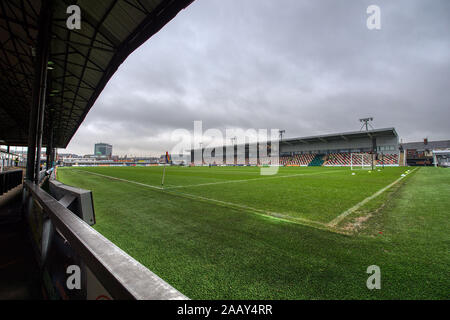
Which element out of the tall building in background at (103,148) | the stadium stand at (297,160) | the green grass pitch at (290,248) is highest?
the tall building in background at (103,148)

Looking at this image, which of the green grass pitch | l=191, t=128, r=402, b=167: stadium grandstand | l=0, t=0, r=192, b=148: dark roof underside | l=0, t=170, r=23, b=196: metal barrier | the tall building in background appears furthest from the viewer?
the tall building in background

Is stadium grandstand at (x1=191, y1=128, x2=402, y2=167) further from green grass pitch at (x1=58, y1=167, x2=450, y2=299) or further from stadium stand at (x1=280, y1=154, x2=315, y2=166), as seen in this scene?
green grass pitch at (x1=58, y1=167, x2=450, y2=299)

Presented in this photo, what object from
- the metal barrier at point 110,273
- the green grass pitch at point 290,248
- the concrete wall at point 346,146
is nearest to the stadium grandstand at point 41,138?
the metal barrier at point 110,273

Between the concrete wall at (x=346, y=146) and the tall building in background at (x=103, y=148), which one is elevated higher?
the tall building in background at (x=103, y=148)

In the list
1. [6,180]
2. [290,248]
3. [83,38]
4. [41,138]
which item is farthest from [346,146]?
[6,180]

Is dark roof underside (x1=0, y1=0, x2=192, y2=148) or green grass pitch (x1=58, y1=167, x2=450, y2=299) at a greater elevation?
dark roof underside (x1=0, y1=0, x2=192, y2=148)

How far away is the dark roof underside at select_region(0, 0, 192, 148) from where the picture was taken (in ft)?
17.9

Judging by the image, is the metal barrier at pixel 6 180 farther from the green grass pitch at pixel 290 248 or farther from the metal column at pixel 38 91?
the green grass pitch at pixel 290 248

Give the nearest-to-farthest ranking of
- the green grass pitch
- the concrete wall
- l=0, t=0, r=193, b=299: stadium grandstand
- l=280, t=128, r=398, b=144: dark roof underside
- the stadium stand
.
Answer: l=0, t=0, r=193, b=299: stadium grandstand < the green grass pitch < l=280, t=128, r=398, b=144: dark roof underside < the concrete wall < the stadium stand

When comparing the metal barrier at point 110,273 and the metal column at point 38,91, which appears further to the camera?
the metal column at point 38,91

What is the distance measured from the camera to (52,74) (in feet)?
34.6

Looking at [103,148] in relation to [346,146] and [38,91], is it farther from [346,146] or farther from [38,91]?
[38,91]

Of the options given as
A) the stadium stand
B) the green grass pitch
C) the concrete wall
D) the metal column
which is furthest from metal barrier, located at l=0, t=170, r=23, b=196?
the concrete wall

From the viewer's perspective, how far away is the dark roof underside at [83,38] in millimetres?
5469
